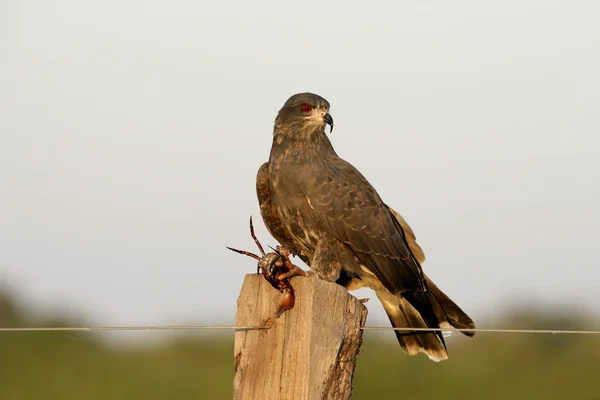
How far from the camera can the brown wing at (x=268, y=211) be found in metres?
7.07

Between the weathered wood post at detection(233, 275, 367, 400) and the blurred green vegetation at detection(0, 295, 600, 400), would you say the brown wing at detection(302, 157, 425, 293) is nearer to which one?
the weathered wood post at detection(233, 275, 367, 400)

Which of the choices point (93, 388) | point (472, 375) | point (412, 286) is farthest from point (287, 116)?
point (93, 388)

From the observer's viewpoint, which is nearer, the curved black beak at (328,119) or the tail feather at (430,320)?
the tail feather at (430,320)

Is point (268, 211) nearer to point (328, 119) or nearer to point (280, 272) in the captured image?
point (328, 119)

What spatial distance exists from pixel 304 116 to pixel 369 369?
9.46m

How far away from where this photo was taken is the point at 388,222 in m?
6.91

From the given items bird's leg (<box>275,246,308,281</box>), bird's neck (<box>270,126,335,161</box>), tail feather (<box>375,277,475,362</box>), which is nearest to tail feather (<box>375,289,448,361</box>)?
tail feather (<box>375,277,475,362</box>)

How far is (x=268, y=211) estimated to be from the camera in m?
7.11

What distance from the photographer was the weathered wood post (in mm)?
3924

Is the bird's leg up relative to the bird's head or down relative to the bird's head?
down

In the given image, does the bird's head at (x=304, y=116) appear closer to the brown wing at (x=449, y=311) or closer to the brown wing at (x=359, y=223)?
the brown wing at (x=359, y=223)

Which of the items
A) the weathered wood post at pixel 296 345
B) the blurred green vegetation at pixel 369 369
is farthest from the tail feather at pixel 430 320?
the blurred green vegetation at pixel 369 369

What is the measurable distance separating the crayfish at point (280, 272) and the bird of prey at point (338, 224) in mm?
2302

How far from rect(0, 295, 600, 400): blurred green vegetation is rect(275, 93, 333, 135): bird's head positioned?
23.4ft
